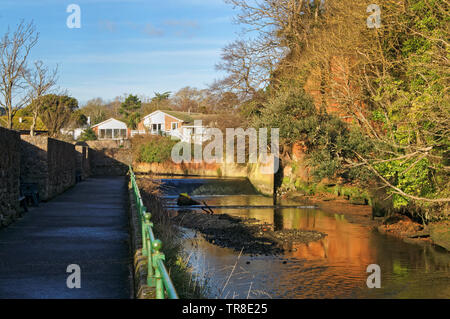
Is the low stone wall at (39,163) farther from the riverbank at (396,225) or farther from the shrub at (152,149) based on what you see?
the shrub at (152,149)

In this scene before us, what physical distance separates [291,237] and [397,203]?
13.2ft

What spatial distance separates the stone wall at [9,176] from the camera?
547 inches

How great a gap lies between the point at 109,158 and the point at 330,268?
42.5m

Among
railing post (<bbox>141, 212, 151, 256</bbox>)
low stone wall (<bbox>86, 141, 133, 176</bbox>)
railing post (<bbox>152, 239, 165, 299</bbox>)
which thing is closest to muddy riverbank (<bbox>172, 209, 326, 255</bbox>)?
railing post (<bbox>141, 212, 151, 256</bbox>)

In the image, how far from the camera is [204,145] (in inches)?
1999

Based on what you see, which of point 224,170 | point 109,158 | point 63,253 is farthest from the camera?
point 109,158

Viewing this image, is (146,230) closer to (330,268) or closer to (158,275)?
(158,275)

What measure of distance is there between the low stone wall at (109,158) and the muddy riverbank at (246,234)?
30.2m

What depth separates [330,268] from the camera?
1504 cm

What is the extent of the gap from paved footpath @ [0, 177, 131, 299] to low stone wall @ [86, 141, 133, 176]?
117ft

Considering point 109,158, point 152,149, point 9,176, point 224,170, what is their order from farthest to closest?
point 109,158, point 152,149, point 224,170, point 9,176

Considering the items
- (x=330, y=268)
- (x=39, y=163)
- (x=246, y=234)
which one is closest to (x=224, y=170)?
(x=246, y=234)

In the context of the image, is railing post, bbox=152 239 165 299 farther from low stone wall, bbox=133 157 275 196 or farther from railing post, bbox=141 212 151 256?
low stone wall, bbox=133 157 275 196

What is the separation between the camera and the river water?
1260 centimetres
